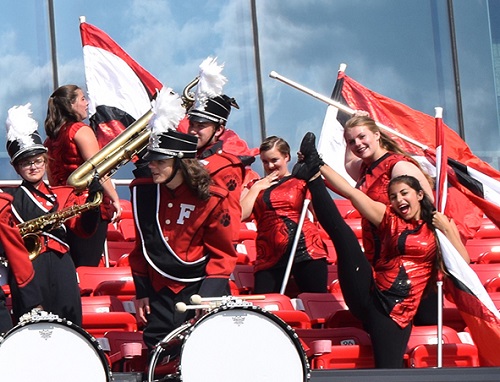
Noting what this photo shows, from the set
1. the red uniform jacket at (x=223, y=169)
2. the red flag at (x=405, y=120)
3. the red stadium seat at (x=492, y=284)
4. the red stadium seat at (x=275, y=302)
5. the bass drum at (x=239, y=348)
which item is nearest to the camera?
the bass drum at (x=239, y=348)

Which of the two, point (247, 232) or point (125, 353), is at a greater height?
point (247, 232)

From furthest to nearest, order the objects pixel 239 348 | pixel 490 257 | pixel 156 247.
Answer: pixel 490 257
pixel 156 247
pixel 239 348

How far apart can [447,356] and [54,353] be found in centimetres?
237

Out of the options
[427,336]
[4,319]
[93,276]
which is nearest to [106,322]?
[93,276]

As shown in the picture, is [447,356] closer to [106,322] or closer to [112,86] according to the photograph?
[106,322]

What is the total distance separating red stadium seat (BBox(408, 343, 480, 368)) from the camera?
7125mm

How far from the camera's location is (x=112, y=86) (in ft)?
32.6

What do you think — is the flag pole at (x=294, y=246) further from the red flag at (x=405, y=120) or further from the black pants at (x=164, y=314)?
the black pants at (x=164, y=314)

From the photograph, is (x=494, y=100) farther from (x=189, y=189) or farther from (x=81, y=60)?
(x=189, y=189)

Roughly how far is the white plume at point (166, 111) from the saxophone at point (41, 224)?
23.4 inches

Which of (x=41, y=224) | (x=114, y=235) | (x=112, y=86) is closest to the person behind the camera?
(x=41, y=224)

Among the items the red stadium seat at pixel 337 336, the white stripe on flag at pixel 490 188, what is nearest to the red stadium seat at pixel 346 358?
the red stadium seat at pixel 337 336

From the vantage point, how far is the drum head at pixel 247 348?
5.81 m

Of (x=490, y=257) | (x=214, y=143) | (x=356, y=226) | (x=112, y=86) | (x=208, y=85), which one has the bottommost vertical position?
(x=490, y=257)
